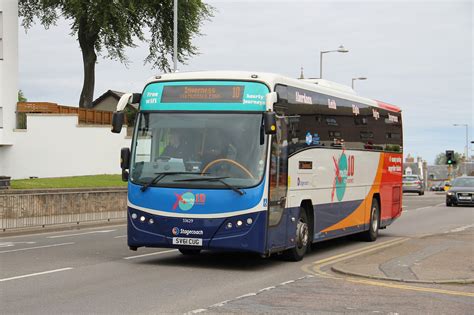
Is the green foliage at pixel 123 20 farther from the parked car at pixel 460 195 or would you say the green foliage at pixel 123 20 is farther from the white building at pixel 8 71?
the parked car at pixel 460 195

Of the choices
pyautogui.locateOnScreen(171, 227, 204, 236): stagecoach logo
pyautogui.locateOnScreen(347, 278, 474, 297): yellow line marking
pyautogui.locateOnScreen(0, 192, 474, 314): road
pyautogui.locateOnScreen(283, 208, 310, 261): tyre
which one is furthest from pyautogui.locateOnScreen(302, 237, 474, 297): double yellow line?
pyautogui.locateOnScreen(171, 227, 204, 236): stagecoach logo

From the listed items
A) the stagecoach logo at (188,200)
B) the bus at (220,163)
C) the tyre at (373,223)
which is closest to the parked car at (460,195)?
the tyre at (373,223)

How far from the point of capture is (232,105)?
13.0m

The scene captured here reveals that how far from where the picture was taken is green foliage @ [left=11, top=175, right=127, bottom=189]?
32531mm

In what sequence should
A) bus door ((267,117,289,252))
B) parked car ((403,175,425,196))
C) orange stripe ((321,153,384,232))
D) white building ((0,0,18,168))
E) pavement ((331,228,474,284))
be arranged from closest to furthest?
pavement ((331,228,474,284))
bus door ((267,117,289,252))
orange stripe ((321,153,384,232))
white building ((0,0,18,168))
parked car ((403,175,425,196))

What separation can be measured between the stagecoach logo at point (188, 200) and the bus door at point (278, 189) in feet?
3.66

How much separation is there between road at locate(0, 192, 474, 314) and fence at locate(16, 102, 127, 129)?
79.3 ft

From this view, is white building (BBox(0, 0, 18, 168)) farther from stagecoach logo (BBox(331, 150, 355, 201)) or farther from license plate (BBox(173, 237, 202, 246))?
license plate (BBox(173, 237, 202, 246))

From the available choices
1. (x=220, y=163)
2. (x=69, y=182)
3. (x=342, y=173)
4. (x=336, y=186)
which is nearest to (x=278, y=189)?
(x=220, y=163)

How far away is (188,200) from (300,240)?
269 centimetres

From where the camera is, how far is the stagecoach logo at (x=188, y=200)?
12.6 meters

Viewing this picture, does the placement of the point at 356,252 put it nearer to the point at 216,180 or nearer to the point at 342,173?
the point at 342,173

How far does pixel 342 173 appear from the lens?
16.8 metres

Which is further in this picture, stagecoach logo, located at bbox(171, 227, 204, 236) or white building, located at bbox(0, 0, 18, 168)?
white building, located at bbox(0, 0, 18, 168)
